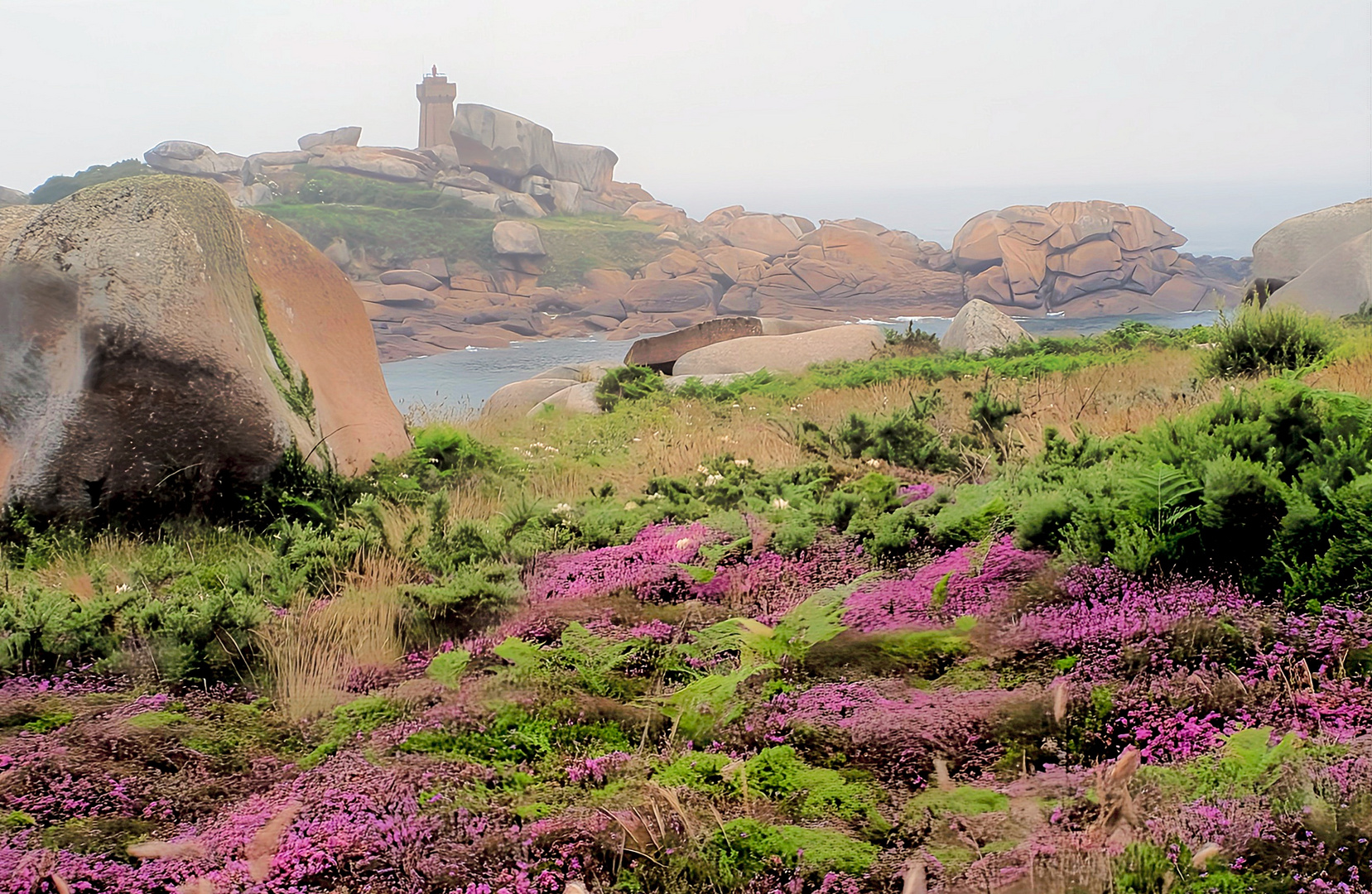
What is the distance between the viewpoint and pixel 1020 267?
95062 mm

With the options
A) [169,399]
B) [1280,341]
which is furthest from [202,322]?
[1280,341]

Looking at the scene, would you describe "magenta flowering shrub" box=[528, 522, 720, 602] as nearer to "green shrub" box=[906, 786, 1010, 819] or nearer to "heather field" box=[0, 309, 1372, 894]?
"heather field" box=[0, 309, 1372, 894]

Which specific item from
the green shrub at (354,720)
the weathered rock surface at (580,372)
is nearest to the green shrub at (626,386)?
the weathered rock surface at (580,372)

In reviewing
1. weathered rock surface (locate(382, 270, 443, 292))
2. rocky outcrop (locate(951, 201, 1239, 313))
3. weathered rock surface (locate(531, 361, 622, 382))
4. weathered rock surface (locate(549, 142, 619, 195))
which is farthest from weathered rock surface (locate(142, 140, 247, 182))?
weathered rock surface (locate(531, 361, 622, 382))

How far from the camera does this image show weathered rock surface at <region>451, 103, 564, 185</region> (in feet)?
437

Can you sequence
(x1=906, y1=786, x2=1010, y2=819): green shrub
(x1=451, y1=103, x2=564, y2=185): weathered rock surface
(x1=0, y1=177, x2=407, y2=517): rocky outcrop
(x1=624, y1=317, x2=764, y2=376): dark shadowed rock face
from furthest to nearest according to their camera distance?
(x1=451, y1=103, x2=564, y2=185): weathered rock surface, (x1=624, y1=317, x2=764, y2=376): dark shadowed rock face, (x1=0, y1=177, x2=407, y2=517): rocky outcrop, (x1=906, y1=786, x2=1010, y2=819): green shrub

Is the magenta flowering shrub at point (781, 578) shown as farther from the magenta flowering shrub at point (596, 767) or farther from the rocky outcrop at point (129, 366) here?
the rocky outcrop at point (129, 366)

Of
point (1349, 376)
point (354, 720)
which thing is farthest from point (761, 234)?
point (354, 720)

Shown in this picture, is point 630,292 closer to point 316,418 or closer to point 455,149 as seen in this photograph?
point 455,149

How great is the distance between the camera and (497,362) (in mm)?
64062

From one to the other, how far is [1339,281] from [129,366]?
23271 millimetres

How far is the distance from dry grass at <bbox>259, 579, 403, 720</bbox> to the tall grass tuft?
7532 mm

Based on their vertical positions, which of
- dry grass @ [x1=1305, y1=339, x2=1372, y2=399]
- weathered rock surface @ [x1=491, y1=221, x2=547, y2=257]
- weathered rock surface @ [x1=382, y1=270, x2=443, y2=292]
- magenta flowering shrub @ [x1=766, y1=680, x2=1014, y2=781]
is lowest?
magenta flowering shrub @ [x1=766, y1=680, x2=1014, y2=781]

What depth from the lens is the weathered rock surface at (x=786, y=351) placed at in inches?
727
